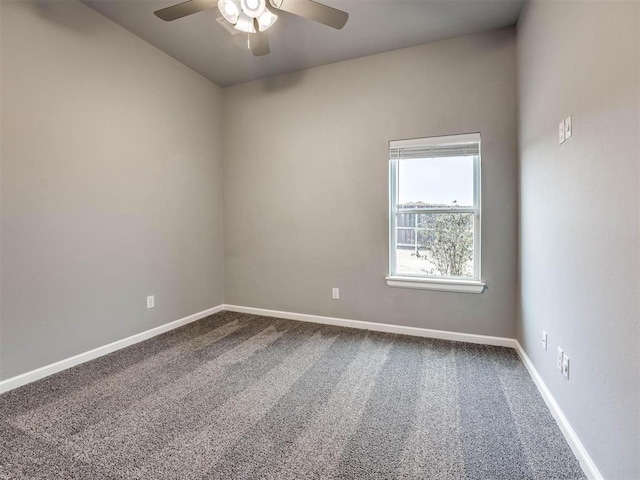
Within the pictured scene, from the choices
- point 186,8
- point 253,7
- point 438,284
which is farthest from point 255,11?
point 438,284

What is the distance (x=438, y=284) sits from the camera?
2.90 meters

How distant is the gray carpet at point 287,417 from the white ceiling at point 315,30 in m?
2.84

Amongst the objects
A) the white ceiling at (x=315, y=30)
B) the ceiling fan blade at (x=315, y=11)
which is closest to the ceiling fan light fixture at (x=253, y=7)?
the ceiling fan blade at (x=315, y=11)

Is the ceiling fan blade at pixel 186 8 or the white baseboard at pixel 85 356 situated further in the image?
the white baseboard at pixel 85 356

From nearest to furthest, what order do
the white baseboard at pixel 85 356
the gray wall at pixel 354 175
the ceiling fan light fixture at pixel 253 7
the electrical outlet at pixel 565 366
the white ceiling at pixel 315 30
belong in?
1. the electrical outlet at pixel 565 366
2. the ceiling fan light fixture at pixel 253 7
3. the white baseboard at pixel 85 356
4. the white ceiling at pixel 315 30
5. the gray wall at pixel 354 175

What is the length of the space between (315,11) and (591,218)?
190 cm

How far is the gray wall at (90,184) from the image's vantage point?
2053 mm

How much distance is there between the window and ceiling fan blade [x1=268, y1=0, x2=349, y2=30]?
1369 millimetres

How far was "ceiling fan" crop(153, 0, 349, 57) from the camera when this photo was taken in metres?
1.84

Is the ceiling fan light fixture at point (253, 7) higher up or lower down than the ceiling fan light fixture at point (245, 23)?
lower down

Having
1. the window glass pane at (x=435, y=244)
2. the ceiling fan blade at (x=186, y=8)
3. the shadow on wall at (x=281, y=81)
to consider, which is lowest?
the window glass pane at (x=435, y=244)

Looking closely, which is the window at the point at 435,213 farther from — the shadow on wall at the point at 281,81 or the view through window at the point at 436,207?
the shadow on wall at the point at 281,81

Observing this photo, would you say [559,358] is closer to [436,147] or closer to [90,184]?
[436,147]

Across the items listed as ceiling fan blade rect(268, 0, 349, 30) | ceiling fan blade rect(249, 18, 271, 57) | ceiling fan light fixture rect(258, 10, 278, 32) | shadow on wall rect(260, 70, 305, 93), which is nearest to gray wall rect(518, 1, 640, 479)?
ceiling fan blade rect(268, 0, 349, 30)
